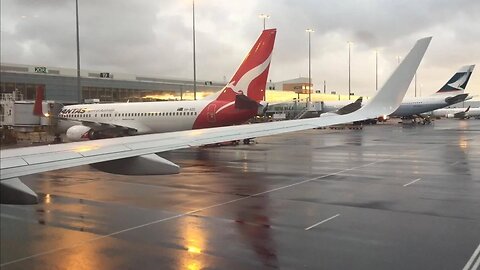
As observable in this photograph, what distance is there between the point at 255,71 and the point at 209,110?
342 centimetres

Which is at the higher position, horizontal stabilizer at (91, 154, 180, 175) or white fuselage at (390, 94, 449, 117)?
white fuselage at (390, 94, 449, 117)

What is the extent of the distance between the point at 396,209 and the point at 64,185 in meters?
9.21

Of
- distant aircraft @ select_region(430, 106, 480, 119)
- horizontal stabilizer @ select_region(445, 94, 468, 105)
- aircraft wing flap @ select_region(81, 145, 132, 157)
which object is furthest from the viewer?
distant aircraft @ select_region(430, 106, 480, 119)

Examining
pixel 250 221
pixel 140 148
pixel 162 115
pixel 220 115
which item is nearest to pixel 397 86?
pixel 250 221

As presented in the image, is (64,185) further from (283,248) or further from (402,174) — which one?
(402,174)

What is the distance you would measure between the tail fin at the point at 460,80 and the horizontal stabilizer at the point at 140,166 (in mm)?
67789

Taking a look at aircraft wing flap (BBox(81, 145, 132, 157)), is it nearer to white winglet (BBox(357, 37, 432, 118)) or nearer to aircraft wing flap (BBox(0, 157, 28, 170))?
aircraft wing flap (BBox(0, 157, 28, 170))

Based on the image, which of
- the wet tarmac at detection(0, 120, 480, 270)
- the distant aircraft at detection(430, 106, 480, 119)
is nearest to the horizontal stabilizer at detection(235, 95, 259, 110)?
the wet tarmac at detection(0, 120, 480, 270)

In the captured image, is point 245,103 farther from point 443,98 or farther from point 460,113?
point 460,113

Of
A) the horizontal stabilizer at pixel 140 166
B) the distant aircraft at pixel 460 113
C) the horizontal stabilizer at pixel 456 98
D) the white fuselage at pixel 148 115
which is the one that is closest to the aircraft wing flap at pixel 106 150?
the horizontal stabilizer at pixel 140 166

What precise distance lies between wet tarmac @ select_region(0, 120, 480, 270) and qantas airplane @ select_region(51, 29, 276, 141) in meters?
9.89

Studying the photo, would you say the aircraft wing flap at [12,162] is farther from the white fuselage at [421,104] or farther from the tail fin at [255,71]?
the white fuselage at [421,104]

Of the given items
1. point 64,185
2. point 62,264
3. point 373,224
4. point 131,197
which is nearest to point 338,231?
point 373,224

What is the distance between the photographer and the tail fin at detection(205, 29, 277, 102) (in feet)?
87.3
